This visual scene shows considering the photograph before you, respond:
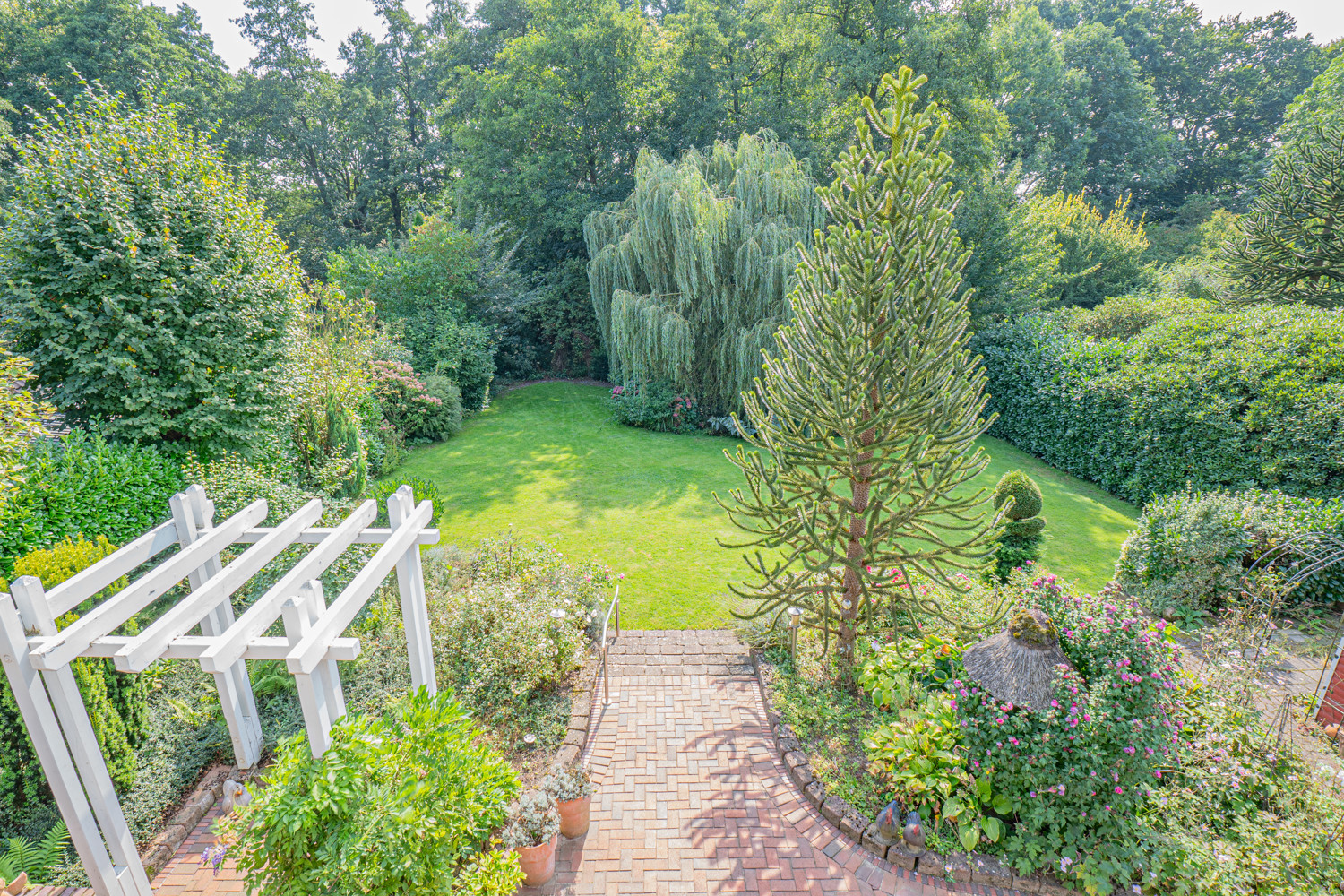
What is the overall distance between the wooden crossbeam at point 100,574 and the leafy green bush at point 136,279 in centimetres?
385

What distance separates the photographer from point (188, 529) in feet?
16.2

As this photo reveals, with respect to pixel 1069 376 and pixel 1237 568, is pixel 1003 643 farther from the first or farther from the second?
pixel 1069 376

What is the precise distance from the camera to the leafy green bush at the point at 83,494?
18.1 feet

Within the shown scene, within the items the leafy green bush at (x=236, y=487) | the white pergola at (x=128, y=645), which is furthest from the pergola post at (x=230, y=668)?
the leafy green bush at (x=236, y=487)

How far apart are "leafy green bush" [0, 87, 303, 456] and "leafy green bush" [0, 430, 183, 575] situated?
75 cm

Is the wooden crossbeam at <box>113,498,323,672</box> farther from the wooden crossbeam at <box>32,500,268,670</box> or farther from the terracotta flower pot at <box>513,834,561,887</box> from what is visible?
the terracotta flower pot at <box>513,834,561,887</box>

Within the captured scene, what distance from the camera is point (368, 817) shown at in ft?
11.5

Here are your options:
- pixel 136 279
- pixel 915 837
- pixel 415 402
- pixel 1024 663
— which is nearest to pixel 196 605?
pixel 915 837

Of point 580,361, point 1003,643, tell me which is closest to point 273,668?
point 1003,643

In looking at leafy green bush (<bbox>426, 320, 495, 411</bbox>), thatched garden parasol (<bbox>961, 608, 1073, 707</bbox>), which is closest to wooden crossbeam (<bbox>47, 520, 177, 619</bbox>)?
thatched garden parasol (<bbox>961, 608, 1073, 707</bbox>)

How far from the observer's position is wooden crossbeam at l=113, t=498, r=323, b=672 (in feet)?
10.9

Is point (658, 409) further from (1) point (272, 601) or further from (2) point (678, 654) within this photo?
(1) point (272, 601)

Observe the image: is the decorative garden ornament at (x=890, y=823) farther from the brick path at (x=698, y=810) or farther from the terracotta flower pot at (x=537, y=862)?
the terracotta flower pot at (x=537, y=862)

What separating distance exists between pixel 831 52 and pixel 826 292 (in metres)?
16.7
